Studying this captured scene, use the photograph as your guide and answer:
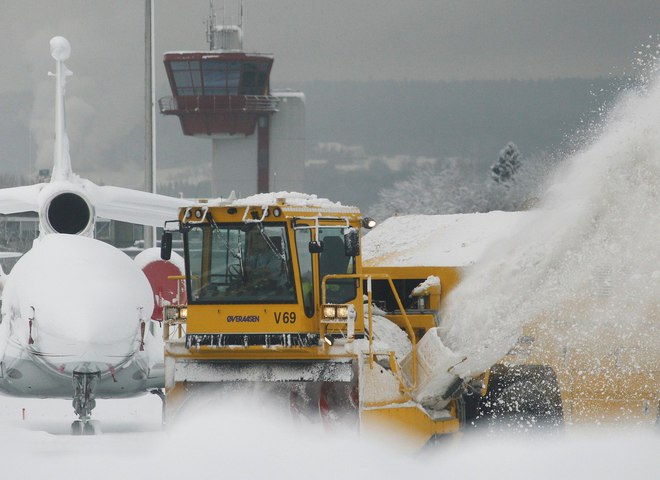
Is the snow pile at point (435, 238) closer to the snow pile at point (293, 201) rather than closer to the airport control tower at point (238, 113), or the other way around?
the snow pile at point (293, 201)

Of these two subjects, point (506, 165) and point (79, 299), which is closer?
point (79, 299)

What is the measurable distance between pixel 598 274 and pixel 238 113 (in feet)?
258

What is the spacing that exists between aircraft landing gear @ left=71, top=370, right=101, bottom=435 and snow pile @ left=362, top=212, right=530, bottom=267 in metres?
3.84

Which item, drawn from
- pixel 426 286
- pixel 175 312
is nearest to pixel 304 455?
pixel 175 312

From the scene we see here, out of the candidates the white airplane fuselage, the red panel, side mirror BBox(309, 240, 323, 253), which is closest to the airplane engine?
the red panel

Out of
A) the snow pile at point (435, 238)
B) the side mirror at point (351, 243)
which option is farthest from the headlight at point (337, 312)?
the snow pile at point (435, 238)

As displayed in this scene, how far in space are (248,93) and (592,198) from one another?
257 ft

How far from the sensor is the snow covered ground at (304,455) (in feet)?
43.1

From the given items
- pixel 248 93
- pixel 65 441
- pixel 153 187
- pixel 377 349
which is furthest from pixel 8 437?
pixel 248 93

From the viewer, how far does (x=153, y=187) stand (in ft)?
132

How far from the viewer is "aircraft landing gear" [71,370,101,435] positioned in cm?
1870

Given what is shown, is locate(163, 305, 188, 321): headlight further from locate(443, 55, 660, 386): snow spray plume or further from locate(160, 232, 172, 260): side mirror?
locate(443, 55, 660, 386): snow spray plume

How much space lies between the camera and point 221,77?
91.4 meters

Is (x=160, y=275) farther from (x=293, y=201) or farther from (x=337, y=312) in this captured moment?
(x=337, y=312)
